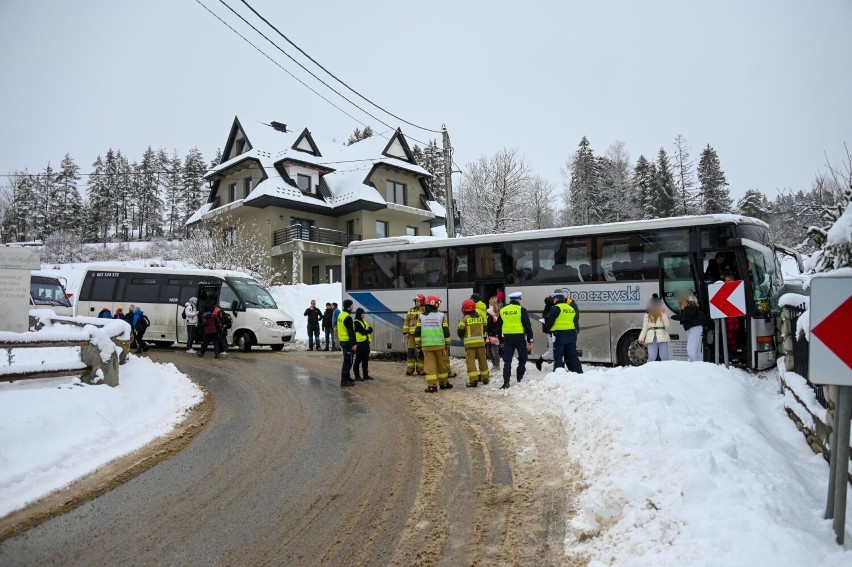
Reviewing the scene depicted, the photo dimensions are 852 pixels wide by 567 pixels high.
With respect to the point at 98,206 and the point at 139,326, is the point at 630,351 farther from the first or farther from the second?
the point at 98,206

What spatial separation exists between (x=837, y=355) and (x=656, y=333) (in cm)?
756

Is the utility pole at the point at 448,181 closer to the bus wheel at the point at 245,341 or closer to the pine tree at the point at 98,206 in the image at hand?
the bus wheel at the point at 245,341

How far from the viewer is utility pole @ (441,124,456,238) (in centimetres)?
2034

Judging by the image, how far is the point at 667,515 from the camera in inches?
148

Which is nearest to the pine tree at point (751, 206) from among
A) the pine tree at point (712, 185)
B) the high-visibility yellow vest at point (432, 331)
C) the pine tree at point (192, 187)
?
the pine tree at point (712, 185)

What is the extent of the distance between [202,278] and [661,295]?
15.4 metres

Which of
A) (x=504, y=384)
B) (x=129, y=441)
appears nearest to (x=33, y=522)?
(x=129, y=441)

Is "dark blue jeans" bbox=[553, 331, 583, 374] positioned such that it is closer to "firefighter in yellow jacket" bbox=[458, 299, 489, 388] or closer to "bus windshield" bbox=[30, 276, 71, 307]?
"firefighter in yellow jacket" bbox=[458, 299, 489, 388]

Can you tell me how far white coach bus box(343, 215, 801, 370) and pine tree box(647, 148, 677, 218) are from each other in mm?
42945

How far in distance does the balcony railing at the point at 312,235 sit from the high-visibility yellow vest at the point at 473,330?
27.4 m

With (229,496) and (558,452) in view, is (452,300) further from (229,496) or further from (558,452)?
(229,496)

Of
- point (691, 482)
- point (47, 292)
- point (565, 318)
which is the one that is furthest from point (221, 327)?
point (691, 482)

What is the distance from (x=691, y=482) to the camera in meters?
3.89

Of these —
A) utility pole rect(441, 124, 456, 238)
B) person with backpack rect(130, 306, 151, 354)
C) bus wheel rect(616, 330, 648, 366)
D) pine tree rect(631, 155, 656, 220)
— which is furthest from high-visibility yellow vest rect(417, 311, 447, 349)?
pine tree rect(631, 155, 656, 220)
